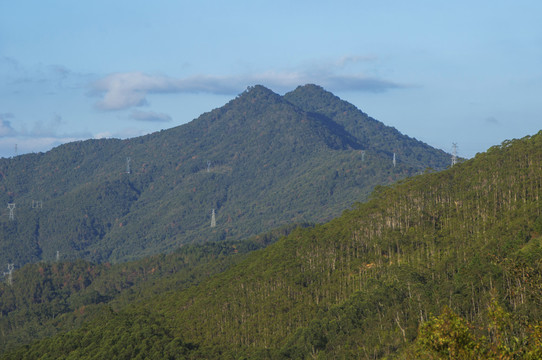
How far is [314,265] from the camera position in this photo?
170m

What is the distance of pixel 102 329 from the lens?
16775cm

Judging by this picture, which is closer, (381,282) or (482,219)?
(381,282)

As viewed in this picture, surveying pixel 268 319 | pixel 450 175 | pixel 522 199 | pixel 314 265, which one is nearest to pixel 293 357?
pixel 268 319

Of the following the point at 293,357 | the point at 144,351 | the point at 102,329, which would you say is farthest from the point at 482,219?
the point at 102,329

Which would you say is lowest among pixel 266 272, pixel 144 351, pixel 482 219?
pixel 144 351

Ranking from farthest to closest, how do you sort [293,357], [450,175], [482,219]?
[450,175] → [482,219] → [293,357]

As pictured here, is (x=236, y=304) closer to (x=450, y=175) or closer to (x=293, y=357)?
(x=293, y=357)

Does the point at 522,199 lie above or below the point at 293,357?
above

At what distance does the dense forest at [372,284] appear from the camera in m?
117

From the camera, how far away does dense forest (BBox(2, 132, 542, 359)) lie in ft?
384

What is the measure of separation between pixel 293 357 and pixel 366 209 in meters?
78.4

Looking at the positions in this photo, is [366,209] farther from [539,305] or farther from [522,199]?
[539,305]

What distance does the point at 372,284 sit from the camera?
458ft

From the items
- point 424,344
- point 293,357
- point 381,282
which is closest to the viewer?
point 424,344
